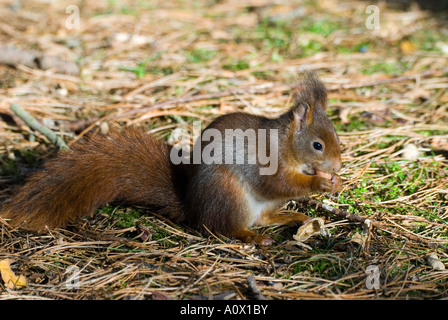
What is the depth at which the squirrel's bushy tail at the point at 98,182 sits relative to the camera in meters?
1.99

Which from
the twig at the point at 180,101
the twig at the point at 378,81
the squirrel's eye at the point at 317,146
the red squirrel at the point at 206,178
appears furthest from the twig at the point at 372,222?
the twig at the point at 378,81

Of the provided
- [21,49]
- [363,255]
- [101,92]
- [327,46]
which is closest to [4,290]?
[363,255]

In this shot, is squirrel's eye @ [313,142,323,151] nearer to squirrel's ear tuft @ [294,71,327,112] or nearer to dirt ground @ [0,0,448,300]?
squirrel's ear tuft @ [294,71,327,112]

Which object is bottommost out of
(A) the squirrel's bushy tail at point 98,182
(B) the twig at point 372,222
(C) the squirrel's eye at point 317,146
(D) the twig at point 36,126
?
(B) the twig at point 372,222

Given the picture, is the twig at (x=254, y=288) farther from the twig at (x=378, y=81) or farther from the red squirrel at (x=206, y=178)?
the twig at (x=378, y=81)

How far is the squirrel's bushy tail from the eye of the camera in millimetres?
1990

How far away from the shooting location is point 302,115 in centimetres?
208

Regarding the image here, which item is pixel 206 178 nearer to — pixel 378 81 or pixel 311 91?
pixel 311 91

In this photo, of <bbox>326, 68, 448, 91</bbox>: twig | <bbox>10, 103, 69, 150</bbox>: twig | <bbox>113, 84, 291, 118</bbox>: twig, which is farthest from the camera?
<bbox>326, 68, 448, 91</bbox>: twig

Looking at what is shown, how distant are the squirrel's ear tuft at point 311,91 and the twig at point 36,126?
133 cm

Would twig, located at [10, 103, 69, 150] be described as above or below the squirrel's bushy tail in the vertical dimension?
above

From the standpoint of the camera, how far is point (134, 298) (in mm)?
1673

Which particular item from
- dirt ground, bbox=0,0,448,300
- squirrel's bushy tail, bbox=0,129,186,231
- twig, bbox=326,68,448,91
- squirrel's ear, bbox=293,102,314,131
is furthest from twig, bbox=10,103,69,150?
twig, bbox=326,68,448,91

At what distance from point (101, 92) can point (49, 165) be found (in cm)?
131
